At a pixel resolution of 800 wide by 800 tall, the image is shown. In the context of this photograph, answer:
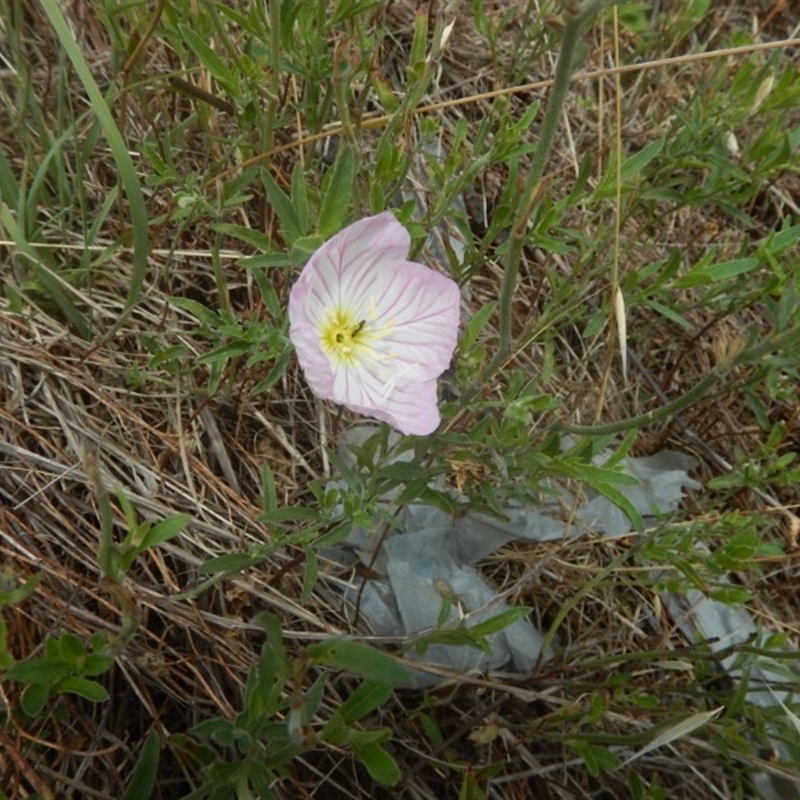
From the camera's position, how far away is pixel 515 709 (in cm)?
170

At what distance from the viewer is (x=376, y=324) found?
1.57m

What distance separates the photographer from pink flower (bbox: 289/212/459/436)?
1301 mm

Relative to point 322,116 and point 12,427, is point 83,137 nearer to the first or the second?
point 322,116

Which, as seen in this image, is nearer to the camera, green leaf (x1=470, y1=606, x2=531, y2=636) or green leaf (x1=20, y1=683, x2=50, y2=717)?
green leaf (x1=20, y1=683, x2=50, y2=717)

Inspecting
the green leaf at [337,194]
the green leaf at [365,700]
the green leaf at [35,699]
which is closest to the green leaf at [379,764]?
the green leaf at [365,700]

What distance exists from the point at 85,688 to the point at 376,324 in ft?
2.32

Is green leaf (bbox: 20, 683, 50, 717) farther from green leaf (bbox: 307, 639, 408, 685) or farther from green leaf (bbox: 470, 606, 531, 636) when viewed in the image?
green leaf (bbox: 470, 606, 531, 636)

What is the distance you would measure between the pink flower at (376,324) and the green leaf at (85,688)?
45 centimetres

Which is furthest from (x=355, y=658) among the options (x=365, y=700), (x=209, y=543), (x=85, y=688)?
(x=209, y=543)

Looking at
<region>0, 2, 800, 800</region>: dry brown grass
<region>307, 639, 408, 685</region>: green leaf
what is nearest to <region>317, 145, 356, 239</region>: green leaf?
<region>0, 2, 800, 800</region>: dry brown grass

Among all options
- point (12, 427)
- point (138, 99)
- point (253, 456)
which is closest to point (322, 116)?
point (138, 99)

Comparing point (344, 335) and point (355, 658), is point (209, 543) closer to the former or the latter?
point (344, 335)

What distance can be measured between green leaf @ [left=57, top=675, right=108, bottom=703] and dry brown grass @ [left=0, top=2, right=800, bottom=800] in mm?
112

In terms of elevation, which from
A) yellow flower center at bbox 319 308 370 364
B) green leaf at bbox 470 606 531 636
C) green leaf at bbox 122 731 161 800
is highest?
yellow flower center at bbox 319 308 370 364
